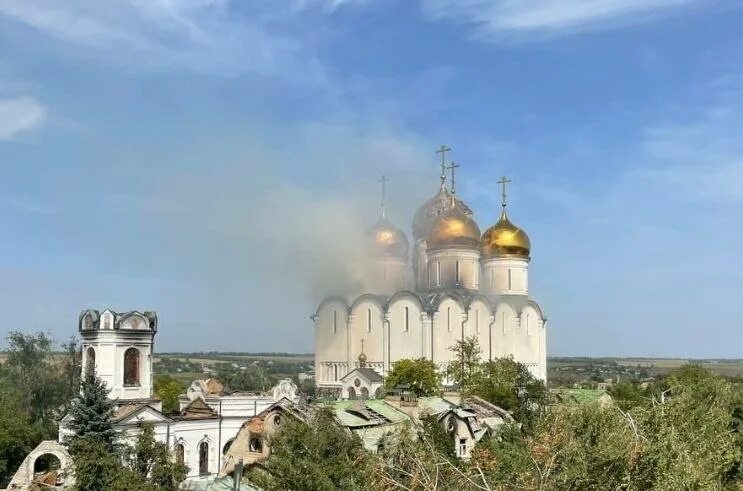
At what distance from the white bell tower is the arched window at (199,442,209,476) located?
8.92 feet

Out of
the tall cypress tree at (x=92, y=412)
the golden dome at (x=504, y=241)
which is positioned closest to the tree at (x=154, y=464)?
the tall cypress tree at (x=92, y=412)

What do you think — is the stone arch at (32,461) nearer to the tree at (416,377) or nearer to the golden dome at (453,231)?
the tree at (416,377)

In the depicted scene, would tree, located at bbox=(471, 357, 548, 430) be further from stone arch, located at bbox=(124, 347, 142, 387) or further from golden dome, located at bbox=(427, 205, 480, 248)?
golden dome, located at bbox=(427, 205, 480, 248)

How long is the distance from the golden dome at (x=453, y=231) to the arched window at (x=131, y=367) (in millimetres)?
32696

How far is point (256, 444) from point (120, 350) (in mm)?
5259

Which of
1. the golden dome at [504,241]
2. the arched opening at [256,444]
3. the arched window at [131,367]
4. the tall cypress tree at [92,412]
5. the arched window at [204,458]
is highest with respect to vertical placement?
the golden dome at [504,241]

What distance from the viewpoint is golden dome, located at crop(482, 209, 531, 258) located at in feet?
200

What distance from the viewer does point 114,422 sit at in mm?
26516

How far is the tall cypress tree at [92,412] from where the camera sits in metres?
24.7

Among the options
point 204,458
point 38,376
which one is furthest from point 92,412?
point 38,376

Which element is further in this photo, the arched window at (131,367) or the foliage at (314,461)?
the arched window at (131,367)

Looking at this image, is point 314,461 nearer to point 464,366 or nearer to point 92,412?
point 92,412

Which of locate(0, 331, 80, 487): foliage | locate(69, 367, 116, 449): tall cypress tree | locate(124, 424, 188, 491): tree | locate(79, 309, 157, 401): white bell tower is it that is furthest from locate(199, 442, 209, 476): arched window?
locate(0, 331, 80, 487): foliage

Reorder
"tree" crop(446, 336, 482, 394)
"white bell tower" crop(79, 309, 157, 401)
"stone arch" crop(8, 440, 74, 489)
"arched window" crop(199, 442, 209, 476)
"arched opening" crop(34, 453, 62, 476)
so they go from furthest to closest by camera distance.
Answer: "tree" crop(446, 336, 482, 394)
"arched window" crop(199, 442, 209, 476)
"white bell tower" crop(79, 309, 157, 401)
"arched opening" crop(34, 453, 62, 476)
"stone arch" crop(8, 440, 74, 489)
